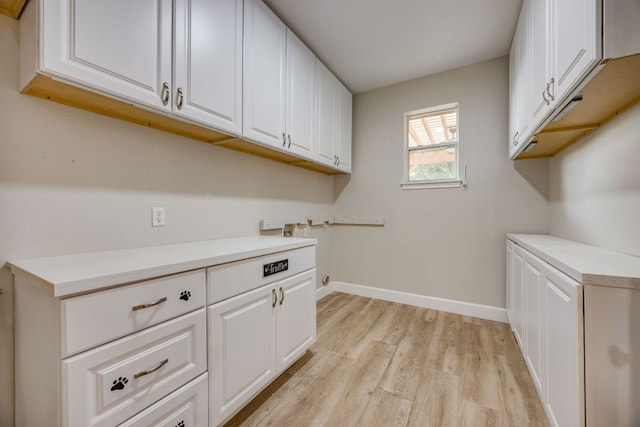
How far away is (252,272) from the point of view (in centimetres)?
141

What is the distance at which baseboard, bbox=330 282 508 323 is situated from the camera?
2629 millimetres

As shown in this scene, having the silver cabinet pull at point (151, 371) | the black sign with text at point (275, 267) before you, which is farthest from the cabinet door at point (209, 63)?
the silver cabinet pull at point (151, 371)

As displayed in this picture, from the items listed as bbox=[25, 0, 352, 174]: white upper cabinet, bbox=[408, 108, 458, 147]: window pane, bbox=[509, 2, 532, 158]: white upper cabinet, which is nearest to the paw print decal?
bbox=[25, 0, 352, 174]: white upper cabinet

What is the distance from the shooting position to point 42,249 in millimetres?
1133

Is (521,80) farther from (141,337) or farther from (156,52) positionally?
(141,337)

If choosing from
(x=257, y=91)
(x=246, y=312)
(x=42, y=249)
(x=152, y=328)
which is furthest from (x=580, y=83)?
(x=42, y=249)

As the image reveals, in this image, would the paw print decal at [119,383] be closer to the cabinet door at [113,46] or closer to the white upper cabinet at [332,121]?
the cabinet door at [113,46]

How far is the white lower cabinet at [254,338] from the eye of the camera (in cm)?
122

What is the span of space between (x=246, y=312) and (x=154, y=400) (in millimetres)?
497

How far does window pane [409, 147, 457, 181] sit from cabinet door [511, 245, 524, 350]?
1120 mm

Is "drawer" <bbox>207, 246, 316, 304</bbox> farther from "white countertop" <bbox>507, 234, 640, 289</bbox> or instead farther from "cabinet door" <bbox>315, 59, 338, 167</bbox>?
"white countertop" <bbox>507, 234, 640, 289</bbox>

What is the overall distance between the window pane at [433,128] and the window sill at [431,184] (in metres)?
0.48

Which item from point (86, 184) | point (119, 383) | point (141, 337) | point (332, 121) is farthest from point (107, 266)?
point (332, 121)

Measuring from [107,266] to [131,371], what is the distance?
1.29 feet
